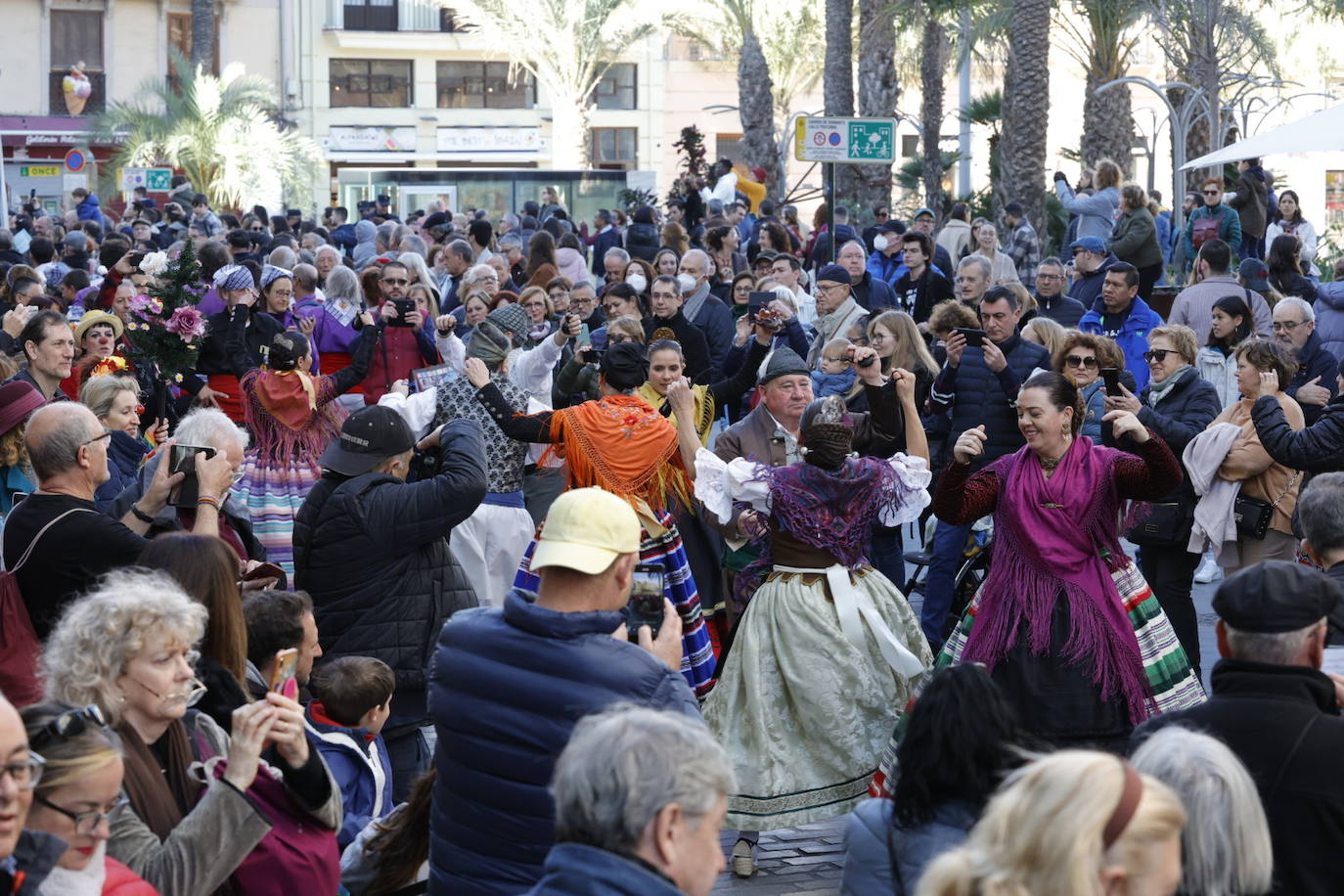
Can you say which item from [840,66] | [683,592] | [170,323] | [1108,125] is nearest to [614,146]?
[840,66]

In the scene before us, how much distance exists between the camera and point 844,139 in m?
14.5

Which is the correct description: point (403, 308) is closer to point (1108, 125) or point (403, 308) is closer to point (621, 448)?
point (621, 448)

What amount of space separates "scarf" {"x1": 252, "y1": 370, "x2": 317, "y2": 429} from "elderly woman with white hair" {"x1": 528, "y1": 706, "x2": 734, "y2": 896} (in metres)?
5.67

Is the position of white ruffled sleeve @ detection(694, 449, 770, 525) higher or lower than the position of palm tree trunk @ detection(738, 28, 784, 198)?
lower

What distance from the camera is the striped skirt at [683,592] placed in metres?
6.86

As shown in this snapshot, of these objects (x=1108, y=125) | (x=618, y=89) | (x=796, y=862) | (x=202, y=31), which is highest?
(x=618, y=89)

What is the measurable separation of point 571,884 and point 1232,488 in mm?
5443

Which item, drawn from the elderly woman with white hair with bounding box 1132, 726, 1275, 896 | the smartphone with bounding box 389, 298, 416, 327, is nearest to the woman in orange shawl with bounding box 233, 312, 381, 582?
the smartphone with bounding box 389, 298, 416, 327

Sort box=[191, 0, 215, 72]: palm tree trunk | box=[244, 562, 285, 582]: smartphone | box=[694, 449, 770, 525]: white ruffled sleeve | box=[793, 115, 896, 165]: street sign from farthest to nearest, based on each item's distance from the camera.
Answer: box=[191, 0, 215, 72]: palm tree trunk → box=[793, 115, 896, 165]: street sign → box=[694, 449, 770, 525]: white ruffled sleeve → box=[244, 562, 285, 582]: smartphone

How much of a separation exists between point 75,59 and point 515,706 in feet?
156

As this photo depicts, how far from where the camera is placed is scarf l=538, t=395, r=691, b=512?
23.6 ft

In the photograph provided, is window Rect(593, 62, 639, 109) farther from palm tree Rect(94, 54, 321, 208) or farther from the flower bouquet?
the flower bouquet

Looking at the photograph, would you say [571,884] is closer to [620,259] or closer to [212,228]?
[620,259]

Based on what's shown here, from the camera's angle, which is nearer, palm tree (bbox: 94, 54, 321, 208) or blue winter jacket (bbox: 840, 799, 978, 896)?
blue winter jacket (bbox: 840, 799, 978, 896)
